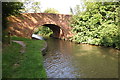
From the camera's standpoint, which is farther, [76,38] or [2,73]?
[76,38]

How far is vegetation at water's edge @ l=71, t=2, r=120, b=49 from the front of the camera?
11195 millimetres

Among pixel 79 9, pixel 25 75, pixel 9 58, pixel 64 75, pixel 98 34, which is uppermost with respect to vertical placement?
pixel 79 9

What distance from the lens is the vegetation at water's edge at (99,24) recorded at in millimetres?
11195

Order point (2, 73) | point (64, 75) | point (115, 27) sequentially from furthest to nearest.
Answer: point (115, 27)
point (64, 75)
point (2, 73)

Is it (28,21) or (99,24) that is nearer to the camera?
(99,24)

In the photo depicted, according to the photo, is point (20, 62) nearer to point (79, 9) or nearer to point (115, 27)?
point (115, 27)

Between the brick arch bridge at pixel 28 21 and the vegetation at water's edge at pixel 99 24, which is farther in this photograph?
the brick arch bridge at pixel 28 21

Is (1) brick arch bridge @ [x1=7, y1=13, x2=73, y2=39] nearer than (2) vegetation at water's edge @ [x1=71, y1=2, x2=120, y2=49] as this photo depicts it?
No

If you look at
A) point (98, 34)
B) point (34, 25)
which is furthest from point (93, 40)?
point (34, 25)

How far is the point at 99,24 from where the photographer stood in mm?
13984

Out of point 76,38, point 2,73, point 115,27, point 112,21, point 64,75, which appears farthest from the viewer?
point 76,38

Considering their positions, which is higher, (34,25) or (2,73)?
(34,25)

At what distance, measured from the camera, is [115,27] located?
11422mm

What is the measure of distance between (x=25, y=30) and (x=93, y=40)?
29.7 feet
